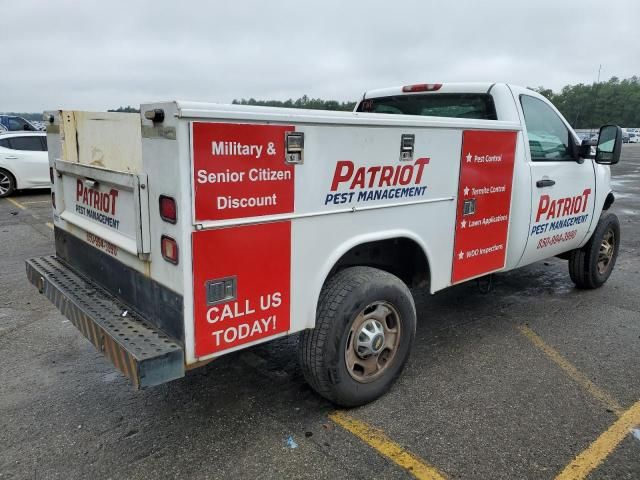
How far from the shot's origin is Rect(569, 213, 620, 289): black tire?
17.9 feet

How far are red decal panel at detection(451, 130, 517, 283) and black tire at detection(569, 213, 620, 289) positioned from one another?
1837 millimetres

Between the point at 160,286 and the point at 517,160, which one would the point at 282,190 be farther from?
the point at 517,160

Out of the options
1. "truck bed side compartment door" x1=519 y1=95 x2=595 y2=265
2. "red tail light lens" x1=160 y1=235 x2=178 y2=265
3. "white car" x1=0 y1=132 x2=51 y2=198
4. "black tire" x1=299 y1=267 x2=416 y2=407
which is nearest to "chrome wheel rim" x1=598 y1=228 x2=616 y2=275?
"truck bed side compartment door" x1=519 y1=95 x2=595 y2=265

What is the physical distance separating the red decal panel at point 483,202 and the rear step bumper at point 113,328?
2160 mm

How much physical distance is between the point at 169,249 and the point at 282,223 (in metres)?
0.57

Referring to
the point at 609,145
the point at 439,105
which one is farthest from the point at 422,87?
the point at 609,145

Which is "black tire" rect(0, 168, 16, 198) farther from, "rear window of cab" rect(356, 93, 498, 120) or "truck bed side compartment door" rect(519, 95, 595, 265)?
"truck bed side compartment door" rect(519, 95, 595, 265)

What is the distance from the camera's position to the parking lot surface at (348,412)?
8.91 feet

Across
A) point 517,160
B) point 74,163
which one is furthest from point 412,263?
point 74,163

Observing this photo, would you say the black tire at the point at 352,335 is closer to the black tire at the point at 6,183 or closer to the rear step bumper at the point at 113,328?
the rear step bumper at the point at 113,328

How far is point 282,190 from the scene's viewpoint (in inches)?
103

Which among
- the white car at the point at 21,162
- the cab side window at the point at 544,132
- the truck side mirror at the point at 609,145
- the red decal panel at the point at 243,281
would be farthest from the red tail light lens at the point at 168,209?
the white car at the point at 21,162

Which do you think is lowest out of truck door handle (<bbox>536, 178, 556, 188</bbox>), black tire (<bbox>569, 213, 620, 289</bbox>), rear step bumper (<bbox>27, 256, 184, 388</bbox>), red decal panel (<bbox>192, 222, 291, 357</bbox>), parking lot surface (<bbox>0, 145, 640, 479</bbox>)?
parking lot surface (<bbox>0, 145, 640, 479</bbox>)

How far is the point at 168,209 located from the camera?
239cm
